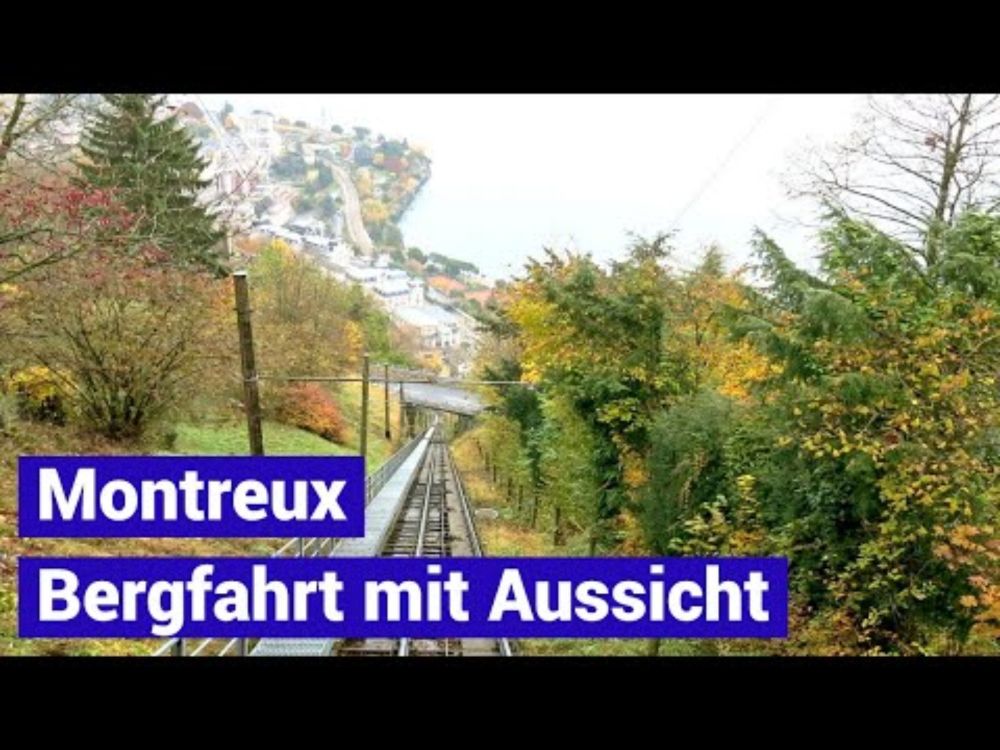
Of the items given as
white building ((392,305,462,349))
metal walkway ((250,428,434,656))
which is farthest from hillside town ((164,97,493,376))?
metal walkway ((250,428,434,656))

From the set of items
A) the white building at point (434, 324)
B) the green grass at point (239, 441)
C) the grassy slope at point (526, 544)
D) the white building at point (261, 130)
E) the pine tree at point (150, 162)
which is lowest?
the grassy slope at point (526, 544)

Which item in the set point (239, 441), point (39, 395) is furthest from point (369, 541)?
point (39, 395)

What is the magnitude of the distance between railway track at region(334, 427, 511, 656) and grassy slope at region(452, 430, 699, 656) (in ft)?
2.15

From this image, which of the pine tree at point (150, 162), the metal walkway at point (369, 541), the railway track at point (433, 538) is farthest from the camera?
the pine tree at point (150, 162)

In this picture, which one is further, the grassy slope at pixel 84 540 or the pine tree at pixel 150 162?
the pine tree at pixel 150 162

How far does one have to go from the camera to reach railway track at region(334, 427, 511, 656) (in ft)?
41.8

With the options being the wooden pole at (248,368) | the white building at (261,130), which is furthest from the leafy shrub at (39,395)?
the white building at (261,130)

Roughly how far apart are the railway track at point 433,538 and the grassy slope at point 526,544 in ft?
2.15

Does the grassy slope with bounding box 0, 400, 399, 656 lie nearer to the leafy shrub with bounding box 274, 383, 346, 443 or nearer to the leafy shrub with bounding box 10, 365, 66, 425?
the leafy shrub with bounding box 10, 365, 66, 425

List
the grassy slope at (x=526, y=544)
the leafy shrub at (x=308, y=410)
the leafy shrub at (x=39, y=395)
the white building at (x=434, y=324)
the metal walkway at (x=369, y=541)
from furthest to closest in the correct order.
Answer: the white building at (x=434, y=324) < the leafy shrub at (x=308, y=410) < the leafy shrub at (x=39, y=395) < the grassy slope at (x=526, y=544) < the metal walkway at (x=369, y=541)

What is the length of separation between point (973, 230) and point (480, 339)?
37.0m

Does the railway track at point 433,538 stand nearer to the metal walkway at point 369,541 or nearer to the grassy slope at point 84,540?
the metal walkway at point 369,541

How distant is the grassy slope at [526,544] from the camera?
13555 millimetres

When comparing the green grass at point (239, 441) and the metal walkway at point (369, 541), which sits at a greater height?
the green grass at point (239, 441)
